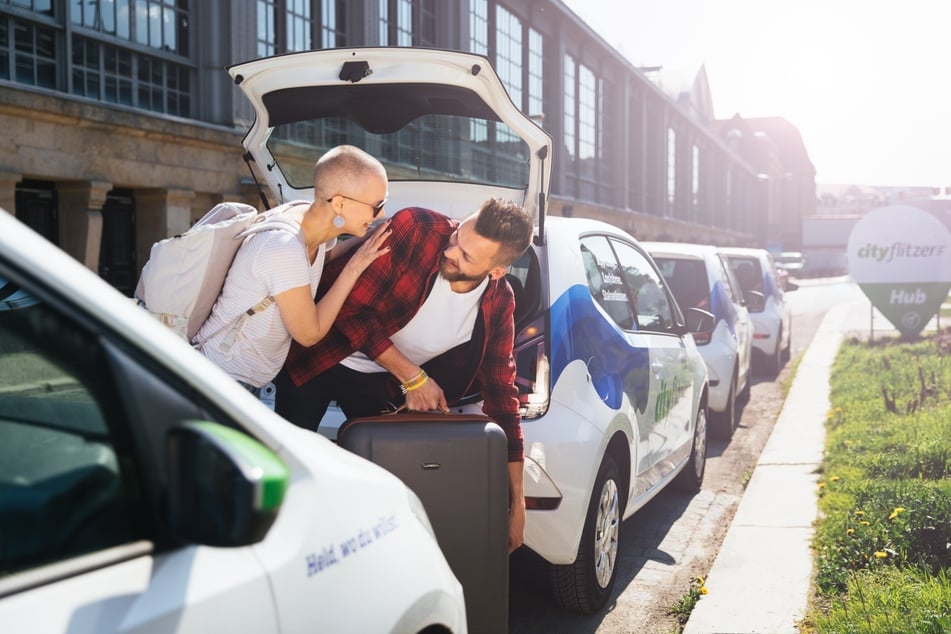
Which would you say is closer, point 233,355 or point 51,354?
point 51,354

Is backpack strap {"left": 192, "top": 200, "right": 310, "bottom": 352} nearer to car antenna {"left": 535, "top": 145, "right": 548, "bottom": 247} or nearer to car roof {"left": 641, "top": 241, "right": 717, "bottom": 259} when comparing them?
car antenna {"left": 535, "top": 145, "right": 548, "bottom": 247}

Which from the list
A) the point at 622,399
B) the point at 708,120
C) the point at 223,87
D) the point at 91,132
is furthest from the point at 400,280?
the point at 708,120

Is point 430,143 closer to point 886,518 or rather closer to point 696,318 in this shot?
point 696,318

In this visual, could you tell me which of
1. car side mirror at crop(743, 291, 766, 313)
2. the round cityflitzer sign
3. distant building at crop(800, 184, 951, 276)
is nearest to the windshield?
car side mirror at crop(743, 291, 766, 313)

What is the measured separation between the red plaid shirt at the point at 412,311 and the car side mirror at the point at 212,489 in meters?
2.28

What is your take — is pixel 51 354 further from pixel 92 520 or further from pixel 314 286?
pixel 314 286

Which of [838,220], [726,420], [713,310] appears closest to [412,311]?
[713,310]

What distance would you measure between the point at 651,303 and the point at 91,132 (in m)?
11.4

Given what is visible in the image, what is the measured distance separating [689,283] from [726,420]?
134cm

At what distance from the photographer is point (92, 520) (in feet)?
5.08

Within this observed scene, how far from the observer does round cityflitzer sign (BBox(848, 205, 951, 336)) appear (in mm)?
15938

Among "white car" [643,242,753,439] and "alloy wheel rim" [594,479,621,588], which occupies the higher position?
"white car" [643,242,753,439]

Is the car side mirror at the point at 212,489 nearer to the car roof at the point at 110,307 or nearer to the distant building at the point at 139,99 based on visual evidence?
the car roof at the point at 110,307

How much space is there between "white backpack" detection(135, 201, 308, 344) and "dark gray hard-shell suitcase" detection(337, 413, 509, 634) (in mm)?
654
